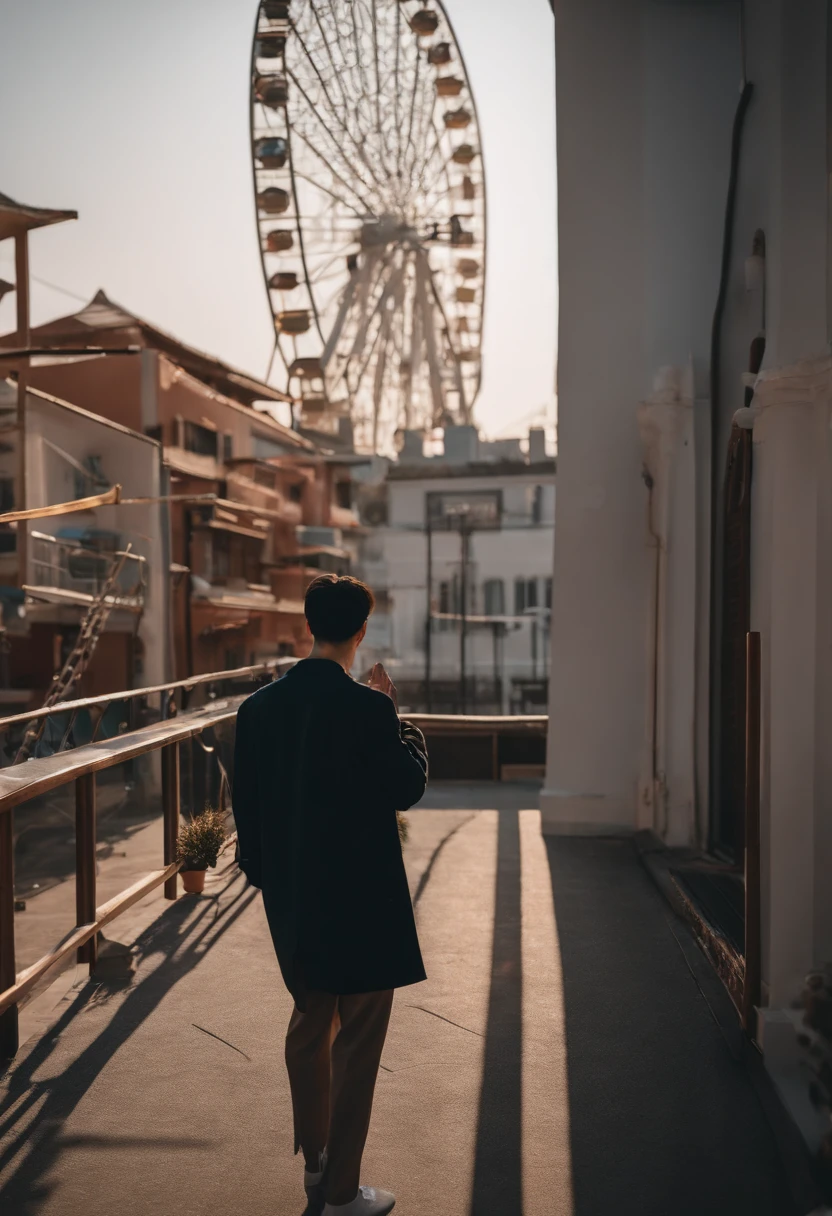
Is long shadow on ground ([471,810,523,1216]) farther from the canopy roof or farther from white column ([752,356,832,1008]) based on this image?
the canopy roof

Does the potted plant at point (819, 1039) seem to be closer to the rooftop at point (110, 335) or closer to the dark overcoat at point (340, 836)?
the dark overcoat at point (340, 836)

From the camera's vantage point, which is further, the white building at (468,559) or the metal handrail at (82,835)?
the white building at (468,559)

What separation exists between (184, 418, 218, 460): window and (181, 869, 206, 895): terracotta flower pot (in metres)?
24.1

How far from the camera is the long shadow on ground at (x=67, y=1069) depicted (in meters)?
3.05

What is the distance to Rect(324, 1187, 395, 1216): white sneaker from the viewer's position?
110 inches

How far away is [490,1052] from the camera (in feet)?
13.3

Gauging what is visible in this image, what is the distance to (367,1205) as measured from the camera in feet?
9.33

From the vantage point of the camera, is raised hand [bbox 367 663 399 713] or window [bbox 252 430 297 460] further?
window [bbox 252 430 297 460]

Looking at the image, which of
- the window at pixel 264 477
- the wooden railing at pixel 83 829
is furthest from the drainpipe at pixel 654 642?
the window at pixel 264 477

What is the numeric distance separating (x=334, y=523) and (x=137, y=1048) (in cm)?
4102

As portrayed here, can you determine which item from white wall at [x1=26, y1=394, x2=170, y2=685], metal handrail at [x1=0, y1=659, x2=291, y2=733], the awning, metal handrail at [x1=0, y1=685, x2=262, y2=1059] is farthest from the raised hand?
the awning

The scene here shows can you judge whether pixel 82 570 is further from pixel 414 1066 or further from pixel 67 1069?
pixel 414 1066

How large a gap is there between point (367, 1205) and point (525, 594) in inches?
1799

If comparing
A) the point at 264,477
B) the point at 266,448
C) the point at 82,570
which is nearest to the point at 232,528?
the point at 264,477
